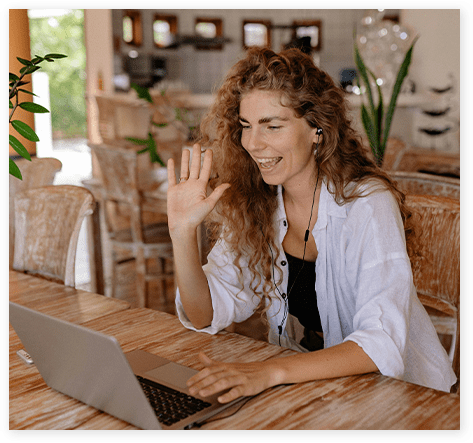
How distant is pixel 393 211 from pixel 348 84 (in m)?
6.11

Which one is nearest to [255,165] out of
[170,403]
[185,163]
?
[185,163]

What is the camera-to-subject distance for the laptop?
83 centimetres

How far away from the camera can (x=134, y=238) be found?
3.21 meters

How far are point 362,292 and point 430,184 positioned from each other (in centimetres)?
125

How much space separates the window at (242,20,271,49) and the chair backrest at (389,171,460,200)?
6555mm

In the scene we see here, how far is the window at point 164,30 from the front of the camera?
8.08 meters

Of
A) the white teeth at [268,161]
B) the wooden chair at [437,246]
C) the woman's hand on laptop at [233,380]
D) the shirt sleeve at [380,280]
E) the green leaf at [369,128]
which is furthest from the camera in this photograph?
the green leaf at [369,128]

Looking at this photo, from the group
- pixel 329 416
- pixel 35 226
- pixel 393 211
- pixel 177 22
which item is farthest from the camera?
pixel 177 22

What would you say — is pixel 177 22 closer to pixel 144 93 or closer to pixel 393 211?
pixel 144 93

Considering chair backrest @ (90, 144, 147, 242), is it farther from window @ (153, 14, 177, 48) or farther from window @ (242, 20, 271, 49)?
window @ (242, 20, 271, 49)

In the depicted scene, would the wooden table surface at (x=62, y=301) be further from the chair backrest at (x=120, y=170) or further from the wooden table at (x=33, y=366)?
the chair backrest at (x=120, y=170)

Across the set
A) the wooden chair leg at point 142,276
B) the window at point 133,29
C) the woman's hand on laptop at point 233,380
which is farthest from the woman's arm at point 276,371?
the window at point 133,29

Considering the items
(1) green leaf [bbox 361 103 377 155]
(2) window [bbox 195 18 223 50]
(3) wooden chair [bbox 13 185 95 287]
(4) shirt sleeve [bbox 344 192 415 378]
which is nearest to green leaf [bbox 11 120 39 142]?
(4) shirt sleeve [bbox 344 192 415 378]
